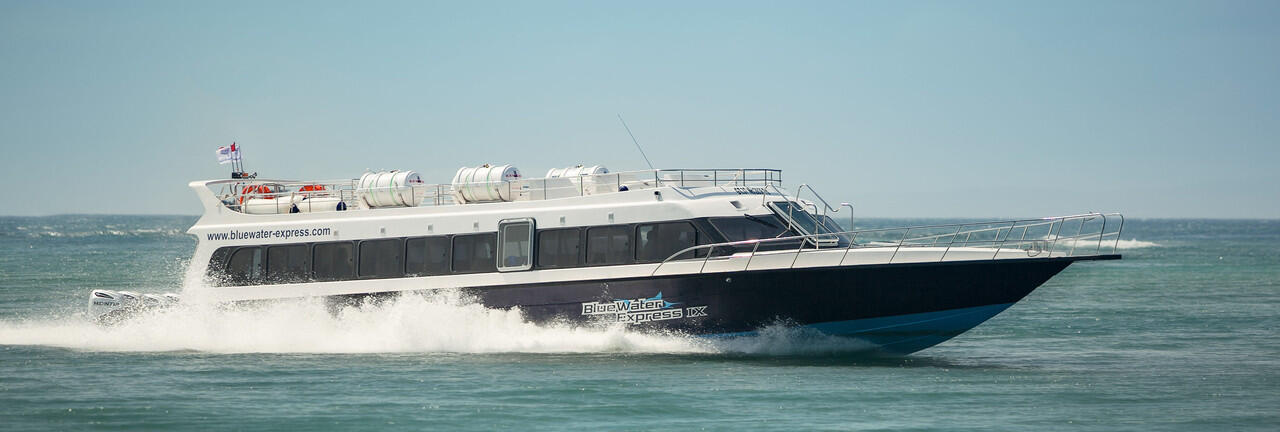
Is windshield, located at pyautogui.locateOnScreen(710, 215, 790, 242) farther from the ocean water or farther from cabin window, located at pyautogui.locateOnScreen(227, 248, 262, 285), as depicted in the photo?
cabin window, located at pyautogui.locateOnScreen(227, 248, 262, 285)

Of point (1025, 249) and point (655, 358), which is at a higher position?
point (1025, 249)

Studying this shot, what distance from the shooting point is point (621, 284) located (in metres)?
18.3

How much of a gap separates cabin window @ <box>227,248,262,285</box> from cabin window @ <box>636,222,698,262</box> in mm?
7053

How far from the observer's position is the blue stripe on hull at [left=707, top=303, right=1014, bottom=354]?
57.1 ft

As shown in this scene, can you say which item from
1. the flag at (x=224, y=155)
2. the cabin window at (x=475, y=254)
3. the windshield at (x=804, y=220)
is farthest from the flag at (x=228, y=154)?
the windshield at (x=804, y=220)

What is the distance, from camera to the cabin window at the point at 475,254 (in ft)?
63.2

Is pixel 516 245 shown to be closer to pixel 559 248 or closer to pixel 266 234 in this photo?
pixel 559 248

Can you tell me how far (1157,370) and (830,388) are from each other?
5836mm

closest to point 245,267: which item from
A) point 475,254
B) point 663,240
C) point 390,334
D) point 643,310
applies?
Answer: point 390,334

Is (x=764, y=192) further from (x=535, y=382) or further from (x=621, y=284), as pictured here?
(x=535, y=382)

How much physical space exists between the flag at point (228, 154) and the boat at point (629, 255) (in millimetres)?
1235

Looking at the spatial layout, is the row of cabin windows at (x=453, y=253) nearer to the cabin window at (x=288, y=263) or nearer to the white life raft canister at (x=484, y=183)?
the cabin window at (x=288, y=263)

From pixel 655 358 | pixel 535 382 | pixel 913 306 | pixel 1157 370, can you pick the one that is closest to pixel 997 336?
pixel 1157 370

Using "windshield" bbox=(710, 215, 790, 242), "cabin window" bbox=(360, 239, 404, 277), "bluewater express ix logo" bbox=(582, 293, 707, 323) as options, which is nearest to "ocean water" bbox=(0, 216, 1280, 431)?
"bluewater express ix logo" bbox=(582, 293, 707, 323)
